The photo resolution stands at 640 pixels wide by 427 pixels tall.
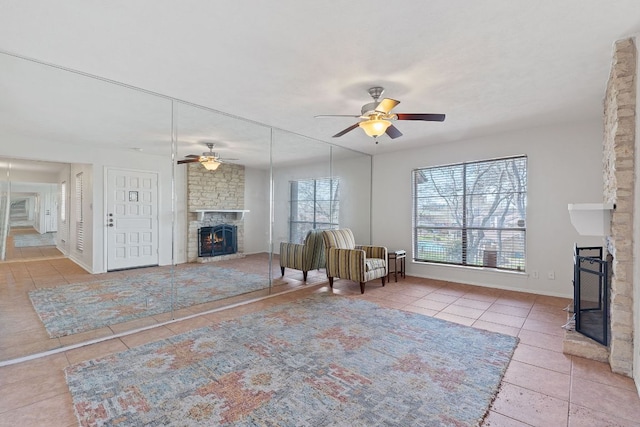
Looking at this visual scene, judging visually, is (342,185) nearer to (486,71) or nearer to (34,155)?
(486,71)

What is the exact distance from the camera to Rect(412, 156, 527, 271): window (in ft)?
15.6

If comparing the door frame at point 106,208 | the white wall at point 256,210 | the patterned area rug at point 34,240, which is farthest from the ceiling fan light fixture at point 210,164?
the patterned area rug at point 34,240

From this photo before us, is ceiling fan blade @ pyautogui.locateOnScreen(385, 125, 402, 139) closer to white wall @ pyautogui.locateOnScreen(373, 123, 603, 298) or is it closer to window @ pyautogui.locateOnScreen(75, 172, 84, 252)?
white wall @ pyautogui.locateOnScreen(373, 123, 603, 298)

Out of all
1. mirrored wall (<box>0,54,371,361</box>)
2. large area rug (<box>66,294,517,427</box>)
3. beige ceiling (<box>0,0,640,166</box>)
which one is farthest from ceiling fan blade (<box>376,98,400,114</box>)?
large area rug (<box>66,294,517,427</box>)

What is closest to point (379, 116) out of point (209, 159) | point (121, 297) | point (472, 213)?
point (209, 159)

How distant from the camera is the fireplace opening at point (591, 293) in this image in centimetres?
261

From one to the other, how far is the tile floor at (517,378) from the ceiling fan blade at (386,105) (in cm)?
242

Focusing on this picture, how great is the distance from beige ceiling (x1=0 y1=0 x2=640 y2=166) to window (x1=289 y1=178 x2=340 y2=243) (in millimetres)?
1751

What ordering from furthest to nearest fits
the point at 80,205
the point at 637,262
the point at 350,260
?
the point at 350,260
the point at 80,205
the point at 637,262

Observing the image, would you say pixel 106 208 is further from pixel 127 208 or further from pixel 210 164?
pixel 210 164

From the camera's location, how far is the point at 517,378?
226 cm

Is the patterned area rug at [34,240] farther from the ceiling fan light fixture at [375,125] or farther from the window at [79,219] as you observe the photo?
the ceiling fan light fixture at [375,125]

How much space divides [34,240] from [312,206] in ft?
12.4

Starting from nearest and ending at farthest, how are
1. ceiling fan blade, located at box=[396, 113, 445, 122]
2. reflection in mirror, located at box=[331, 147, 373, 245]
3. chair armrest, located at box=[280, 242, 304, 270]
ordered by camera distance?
ceiling fan blade, located at box=[396, 113, 445, 122], chair armrest, located at box=[280, 242, 304, 270], reflection in mirror, located at box=[331, 147, 373, 245]
